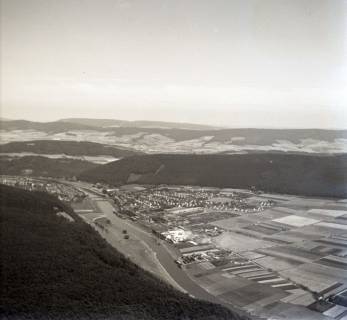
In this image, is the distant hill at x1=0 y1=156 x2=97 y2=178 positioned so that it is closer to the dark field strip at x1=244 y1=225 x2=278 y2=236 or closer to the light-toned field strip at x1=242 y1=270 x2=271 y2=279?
the dark field strip at x1=244 y1=225 x2=278 y2=236

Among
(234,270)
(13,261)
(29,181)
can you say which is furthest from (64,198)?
(234,270)

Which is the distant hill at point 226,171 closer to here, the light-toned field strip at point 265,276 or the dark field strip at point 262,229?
the dark field strip at point 262,229

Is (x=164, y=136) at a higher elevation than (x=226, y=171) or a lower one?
higher

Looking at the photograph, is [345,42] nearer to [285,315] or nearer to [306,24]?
[306,24]

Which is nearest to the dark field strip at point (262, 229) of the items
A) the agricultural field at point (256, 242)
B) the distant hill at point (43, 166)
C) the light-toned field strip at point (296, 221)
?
the agricultural field at point (256, 242)

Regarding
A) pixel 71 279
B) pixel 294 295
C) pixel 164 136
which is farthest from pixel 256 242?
pixel 71 279

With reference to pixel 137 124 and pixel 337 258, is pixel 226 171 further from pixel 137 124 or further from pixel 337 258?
pixel 337 258
